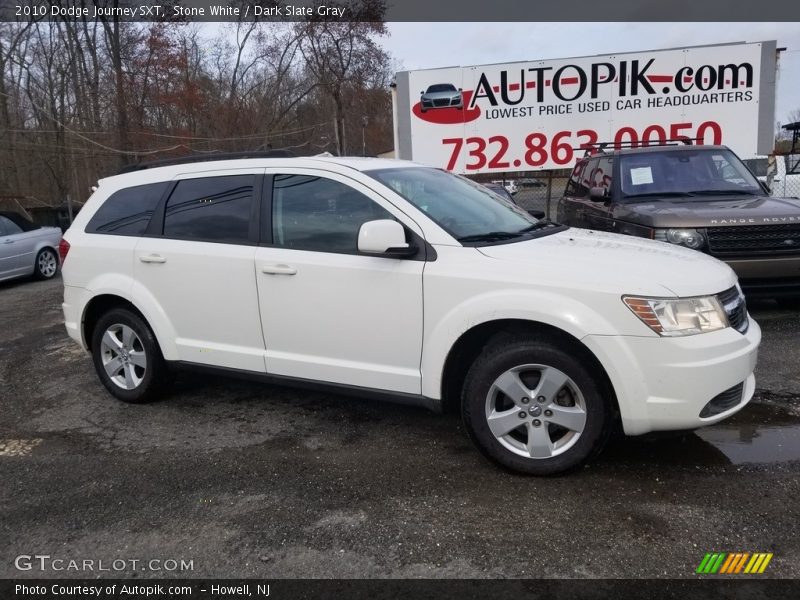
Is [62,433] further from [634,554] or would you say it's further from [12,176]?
[12,176]

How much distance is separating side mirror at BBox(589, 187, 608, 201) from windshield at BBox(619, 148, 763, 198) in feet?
0.70

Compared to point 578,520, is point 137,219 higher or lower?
higher

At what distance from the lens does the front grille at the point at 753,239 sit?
5.95m

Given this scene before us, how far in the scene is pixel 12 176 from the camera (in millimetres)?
25688

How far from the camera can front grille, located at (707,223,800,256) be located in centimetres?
595

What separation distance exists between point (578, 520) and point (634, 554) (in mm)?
331

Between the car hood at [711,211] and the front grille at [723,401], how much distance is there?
3.03 meters

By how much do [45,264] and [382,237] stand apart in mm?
11127

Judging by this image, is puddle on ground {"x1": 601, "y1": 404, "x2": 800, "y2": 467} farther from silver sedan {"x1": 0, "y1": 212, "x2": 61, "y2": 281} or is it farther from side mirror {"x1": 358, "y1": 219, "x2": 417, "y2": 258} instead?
silver sedan {"x1": 0, "y1": 212, "x2": 61, "y2": 281}

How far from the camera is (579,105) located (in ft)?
41.2

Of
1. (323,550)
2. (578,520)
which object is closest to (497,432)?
(578,520)

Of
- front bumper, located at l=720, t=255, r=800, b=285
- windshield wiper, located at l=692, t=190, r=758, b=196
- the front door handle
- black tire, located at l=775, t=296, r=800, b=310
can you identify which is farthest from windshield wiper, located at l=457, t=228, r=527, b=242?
black tire, located at l=775, t=296, r=800, b=310
